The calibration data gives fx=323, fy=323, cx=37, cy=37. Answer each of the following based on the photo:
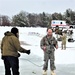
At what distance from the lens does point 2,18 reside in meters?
137

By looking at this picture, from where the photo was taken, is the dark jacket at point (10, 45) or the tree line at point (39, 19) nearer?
the dark jacket at point (10, 45)

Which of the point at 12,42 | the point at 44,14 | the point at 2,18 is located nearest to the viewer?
the point at 12,42

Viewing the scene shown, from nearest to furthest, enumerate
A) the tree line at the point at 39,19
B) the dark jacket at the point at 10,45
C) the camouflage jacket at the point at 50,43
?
the dark jacket at the point at 10,45 → the camouflage jacket at the point at 50,43 → the tree line at the point at 39,19

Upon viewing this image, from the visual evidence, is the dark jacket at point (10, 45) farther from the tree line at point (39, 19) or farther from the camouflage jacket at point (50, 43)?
the tree line at point (39, 19)

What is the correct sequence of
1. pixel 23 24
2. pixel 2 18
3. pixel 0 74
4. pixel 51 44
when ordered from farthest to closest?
pixel 2 18, pixel 23 24, pixel 0 74, pixel 51 44

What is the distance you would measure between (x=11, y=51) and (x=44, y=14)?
146 metres

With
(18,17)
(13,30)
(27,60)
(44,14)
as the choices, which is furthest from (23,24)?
(13,30)

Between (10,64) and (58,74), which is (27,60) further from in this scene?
(10,64)

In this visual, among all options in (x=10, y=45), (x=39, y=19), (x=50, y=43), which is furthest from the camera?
(x=39, y=19)

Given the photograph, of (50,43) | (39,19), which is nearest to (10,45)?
(50,43)

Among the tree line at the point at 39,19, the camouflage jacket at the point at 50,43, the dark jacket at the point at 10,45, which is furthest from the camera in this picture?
the tree line at the point at 39,19

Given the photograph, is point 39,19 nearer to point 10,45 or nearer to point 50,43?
point 50,43

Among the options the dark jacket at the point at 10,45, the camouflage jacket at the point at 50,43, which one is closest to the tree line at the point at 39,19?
the camouflage jacket at the point at 50,43

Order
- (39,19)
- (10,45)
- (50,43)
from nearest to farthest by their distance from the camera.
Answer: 1. (10,45)
2. (50,43)
3. (39,19)
